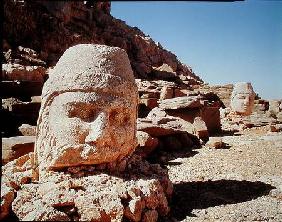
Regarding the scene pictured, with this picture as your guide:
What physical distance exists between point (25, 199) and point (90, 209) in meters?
0.68

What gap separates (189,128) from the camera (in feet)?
35.4

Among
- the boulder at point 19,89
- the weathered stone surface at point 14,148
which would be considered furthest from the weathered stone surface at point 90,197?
the boulder at point 19,89

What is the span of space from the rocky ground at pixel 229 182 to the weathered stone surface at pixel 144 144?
0.42 m

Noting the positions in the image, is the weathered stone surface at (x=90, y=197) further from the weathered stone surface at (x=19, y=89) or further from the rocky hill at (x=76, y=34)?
the rocky hill at (x=76, y=34)

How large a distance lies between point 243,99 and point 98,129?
1100cm

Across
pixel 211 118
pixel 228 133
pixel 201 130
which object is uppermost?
pixel 211 118

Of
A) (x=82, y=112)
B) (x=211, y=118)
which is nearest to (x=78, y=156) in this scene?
(x=82, y=112)

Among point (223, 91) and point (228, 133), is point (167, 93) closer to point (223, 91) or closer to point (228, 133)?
point (228, 133)

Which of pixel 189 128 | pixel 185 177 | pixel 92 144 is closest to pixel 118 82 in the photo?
pixel 92 144

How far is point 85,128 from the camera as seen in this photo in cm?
412

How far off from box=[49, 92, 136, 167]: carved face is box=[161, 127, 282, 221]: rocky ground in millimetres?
1239

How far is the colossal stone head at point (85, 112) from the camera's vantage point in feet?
13.4

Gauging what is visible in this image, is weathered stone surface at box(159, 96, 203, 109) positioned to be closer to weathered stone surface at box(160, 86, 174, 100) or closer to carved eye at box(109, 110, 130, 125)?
weathered stone surface at box(160, 86, 174, 100)

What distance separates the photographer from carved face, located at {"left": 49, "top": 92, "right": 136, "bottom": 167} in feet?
13.3
